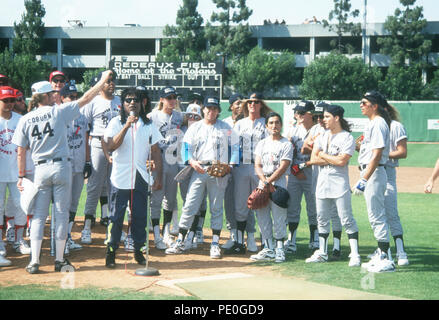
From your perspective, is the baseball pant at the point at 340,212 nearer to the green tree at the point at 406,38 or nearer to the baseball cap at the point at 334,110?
the baseball cap at the point at 334,110

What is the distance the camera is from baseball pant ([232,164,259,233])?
745cm

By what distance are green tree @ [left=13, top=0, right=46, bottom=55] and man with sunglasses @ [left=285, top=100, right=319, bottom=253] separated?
169 feet

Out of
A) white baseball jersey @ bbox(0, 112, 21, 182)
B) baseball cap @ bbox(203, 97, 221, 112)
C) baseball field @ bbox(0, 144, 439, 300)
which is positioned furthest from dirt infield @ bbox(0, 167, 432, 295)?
baseball cap @ bbox(203, 97, 221, 112)

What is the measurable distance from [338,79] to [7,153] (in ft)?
150

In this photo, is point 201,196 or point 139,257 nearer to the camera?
point 139,257

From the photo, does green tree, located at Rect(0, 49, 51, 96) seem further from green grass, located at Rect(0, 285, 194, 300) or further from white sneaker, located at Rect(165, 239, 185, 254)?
green grass, located at Rect(0, 285, 194, 300)

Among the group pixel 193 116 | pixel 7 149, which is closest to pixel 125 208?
pixel 7 149

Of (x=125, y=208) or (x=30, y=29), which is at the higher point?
(x=30, y=29)

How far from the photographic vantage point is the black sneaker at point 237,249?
7.47 meters

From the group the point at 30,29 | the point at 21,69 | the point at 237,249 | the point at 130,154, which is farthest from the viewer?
the point at 30,29

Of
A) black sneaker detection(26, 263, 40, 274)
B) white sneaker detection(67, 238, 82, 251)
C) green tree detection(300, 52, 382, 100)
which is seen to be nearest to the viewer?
black sneaker detection(26, 263, 40, 274)

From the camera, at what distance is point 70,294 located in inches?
200

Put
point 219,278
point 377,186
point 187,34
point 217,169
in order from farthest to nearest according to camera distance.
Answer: point 187,34 < point 217,169 < point 377,186 < point 219,278

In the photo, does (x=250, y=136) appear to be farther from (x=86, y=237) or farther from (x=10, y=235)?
(x=10, y=235)
